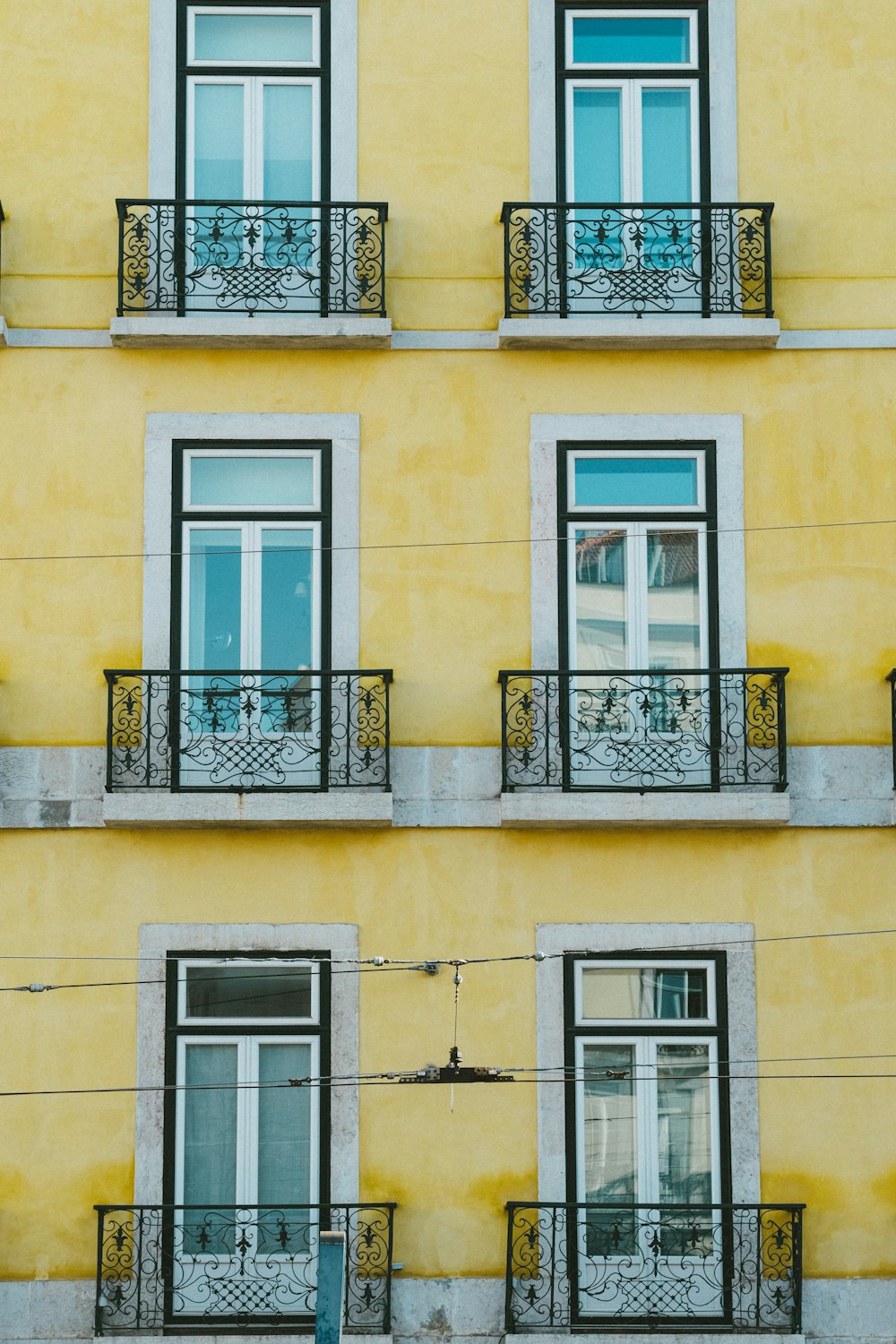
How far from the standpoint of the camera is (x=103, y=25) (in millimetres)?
14078

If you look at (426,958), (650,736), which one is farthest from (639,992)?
(650,736)

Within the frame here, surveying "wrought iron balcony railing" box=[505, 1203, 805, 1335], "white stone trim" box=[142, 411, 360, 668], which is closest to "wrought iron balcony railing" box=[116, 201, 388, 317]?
"white stone trim" box=[142, 411, 360, 668]

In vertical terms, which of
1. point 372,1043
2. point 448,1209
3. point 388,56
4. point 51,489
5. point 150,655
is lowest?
point 448,1209

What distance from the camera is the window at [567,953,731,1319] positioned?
1280 centimetres

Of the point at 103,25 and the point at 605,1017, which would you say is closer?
the point at 605,1017

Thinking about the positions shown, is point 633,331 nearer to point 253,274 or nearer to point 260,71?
point 253,274

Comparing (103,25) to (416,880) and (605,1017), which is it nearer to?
(416,880)

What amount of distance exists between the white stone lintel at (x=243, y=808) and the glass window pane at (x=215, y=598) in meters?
1.15

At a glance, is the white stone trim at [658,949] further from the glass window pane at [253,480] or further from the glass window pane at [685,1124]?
the glass window pane at [253,480]

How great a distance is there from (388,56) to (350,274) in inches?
66.2

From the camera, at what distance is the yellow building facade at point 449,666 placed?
12.8 meters

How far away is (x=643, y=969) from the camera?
43.2ft

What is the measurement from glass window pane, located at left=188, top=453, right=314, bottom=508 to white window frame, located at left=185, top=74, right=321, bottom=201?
6.59 feet

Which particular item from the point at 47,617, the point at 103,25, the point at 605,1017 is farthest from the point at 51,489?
the point at 605,1017
